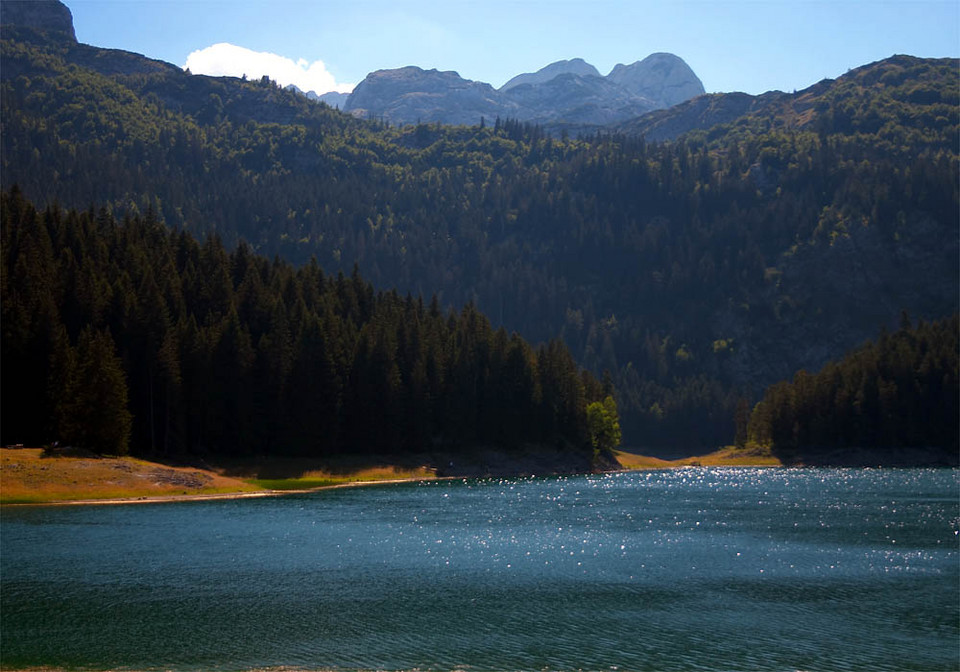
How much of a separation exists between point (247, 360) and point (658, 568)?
9525cm

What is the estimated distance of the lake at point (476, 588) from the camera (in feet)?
135

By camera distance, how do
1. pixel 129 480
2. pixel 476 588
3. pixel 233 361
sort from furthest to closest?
pixel 233 361
pixel 129 480
pixel 476 588

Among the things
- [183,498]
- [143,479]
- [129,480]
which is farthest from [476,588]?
[143,479]

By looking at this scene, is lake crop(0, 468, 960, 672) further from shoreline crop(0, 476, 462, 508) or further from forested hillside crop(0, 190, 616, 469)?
forested hillside crop(0, 190, 616, 469)

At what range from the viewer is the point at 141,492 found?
346 ft

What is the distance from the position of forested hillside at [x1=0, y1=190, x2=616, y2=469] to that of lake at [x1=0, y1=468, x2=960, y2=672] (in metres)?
31.4

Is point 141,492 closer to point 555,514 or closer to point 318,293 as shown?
point 555,514

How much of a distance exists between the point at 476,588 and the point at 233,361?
311 feet

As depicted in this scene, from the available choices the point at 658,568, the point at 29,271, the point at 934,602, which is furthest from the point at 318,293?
the point at 934,602

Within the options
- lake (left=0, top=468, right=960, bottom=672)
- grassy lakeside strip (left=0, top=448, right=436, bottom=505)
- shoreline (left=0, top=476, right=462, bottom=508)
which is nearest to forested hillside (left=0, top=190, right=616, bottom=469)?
grassy lakeside strip (left=0, top=448, right=436, bottom=505)

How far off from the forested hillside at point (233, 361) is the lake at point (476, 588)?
31358 mm

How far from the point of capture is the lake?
41094mm

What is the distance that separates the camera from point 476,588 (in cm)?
5659

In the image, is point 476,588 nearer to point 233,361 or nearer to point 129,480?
point 129,480
